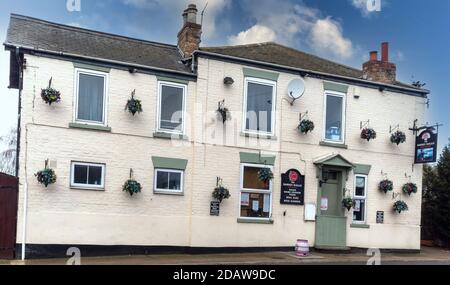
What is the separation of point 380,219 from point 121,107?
26.2ft

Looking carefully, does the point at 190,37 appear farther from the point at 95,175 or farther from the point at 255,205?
the point at 255,205

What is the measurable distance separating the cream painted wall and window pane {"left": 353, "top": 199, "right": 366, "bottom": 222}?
0.62 feet

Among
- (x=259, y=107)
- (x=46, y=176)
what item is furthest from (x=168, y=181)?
(x=259, y=107)

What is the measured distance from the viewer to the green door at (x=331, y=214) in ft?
41.1

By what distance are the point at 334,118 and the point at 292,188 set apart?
2.45 m

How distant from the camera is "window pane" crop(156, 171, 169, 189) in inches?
439

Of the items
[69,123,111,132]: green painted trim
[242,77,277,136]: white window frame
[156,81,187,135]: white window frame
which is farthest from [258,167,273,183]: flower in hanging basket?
[69,123,111,132]: green painted trim

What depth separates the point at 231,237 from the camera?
1159cm

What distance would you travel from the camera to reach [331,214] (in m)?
12.9

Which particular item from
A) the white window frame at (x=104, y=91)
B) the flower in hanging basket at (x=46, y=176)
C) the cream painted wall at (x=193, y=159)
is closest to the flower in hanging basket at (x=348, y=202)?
the cream painted wall at (x=193, y=159)

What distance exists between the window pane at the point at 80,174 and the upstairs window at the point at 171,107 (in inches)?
81.6

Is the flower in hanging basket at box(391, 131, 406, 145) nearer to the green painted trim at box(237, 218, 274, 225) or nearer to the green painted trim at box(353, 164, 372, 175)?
the green painted trim at box(353, 164, 372, 175)
